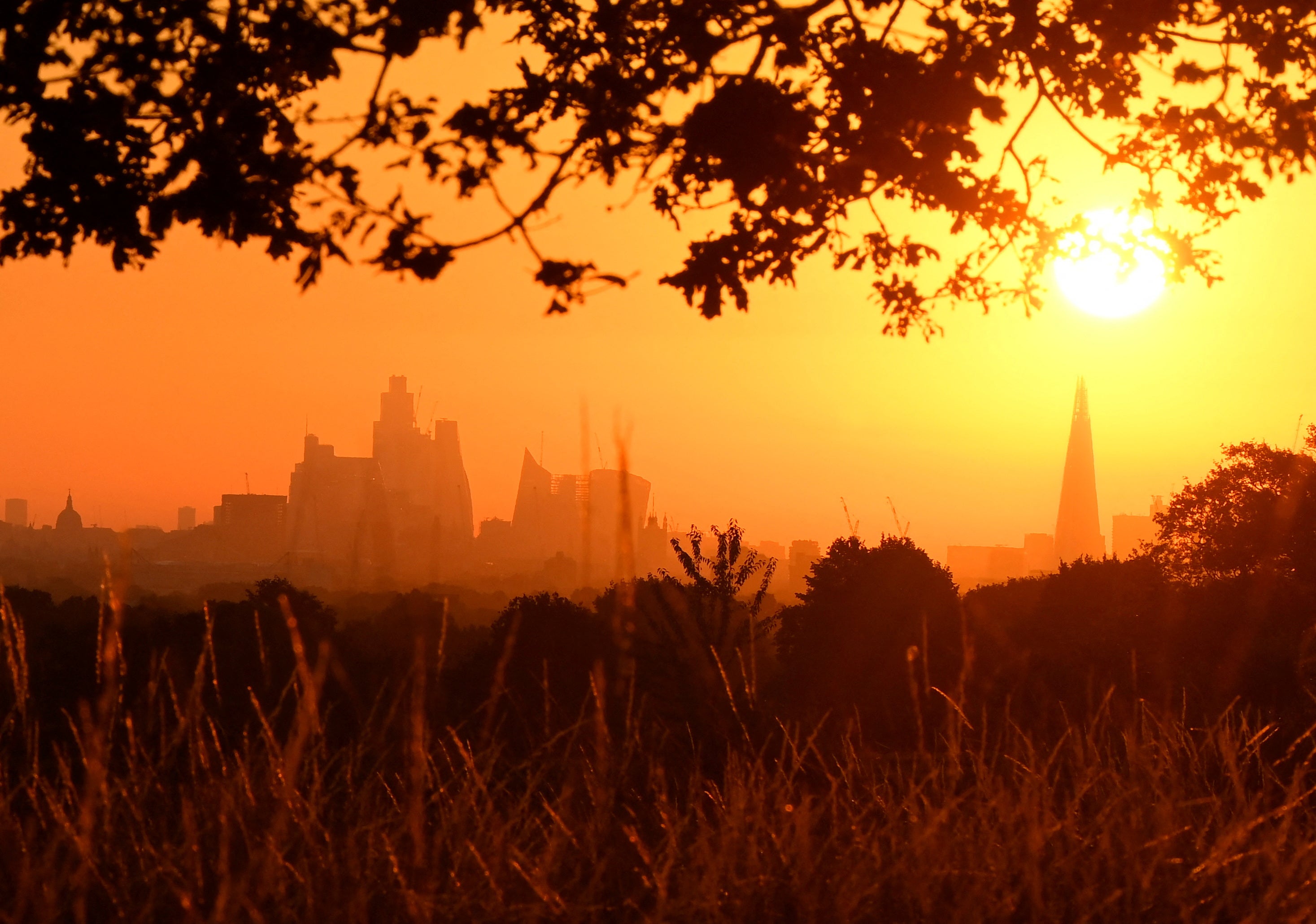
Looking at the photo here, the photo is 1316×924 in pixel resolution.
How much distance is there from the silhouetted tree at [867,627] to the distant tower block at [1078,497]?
285 ft

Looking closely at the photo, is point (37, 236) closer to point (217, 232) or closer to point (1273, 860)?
point (217, 232)

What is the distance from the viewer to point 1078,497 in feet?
394

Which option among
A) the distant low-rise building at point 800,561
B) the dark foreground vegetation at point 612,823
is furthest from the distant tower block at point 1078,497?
the dark foreground vegetation at point 612,823

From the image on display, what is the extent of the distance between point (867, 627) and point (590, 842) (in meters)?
31.7

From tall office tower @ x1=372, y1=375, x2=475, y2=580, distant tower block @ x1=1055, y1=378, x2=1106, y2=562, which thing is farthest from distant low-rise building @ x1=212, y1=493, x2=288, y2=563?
distant tower block @ x1=1055, y1=378, x2=1106, y2=562

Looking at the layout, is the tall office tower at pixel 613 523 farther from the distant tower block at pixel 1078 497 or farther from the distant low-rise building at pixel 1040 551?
the distant tower block at pixel 1078 497

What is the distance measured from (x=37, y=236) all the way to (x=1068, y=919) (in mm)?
5688

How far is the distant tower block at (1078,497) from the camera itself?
119750 mm

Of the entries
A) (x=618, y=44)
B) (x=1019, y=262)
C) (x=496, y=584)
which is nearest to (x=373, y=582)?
(x=618, y=44)

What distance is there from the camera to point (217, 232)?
621 cm

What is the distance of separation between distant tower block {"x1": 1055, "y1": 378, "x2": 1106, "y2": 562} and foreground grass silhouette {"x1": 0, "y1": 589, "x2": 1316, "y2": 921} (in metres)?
120

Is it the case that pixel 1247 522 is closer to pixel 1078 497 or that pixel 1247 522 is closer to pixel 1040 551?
pixel 1040 551

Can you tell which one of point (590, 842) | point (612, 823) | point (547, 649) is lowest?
point (547, 649)

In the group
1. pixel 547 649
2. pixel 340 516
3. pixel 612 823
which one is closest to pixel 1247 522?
pixel 547 649
